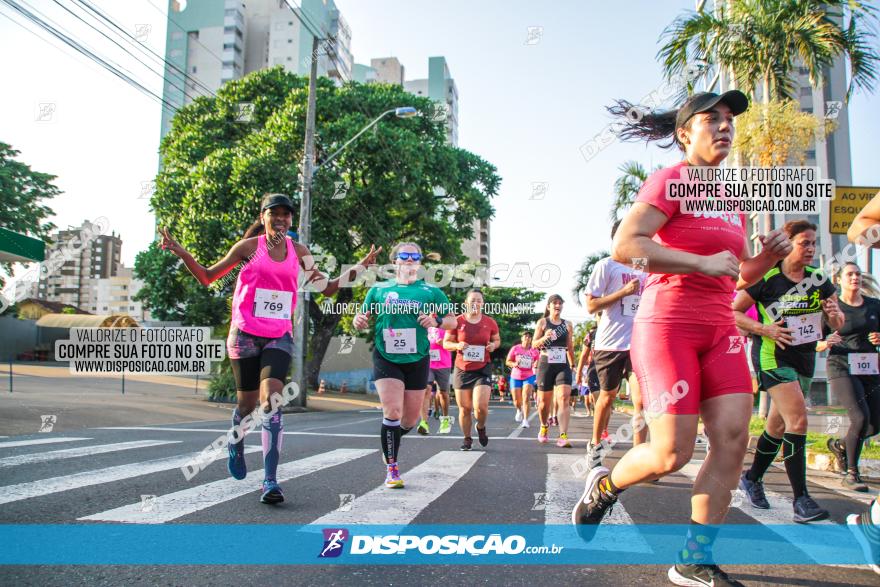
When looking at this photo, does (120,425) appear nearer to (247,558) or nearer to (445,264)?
(247,558)

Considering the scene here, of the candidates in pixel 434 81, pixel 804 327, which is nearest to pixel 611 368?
pixel 804 327

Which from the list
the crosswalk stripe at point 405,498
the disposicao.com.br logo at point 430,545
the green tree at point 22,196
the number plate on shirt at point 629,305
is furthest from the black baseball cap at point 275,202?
the green tree at point 22,196

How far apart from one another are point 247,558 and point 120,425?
30.6 ft

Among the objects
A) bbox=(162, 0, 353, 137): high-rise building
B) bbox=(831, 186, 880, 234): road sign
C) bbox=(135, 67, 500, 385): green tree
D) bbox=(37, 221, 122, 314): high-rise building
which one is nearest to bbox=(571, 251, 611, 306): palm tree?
bbox=(135, 67, 500, 385): green tree

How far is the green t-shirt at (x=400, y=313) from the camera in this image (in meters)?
5.47

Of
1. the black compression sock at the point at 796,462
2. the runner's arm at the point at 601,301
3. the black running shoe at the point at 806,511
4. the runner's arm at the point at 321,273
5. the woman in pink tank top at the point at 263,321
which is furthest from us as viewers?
the runner's arm at the point at 601,301

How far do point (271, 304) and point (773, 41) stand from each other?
14896 millimetres

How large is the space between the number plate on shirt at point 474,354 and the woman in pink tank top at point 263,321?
388cm

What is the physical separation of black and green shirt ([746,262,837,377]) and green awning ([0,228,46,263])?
12729mm

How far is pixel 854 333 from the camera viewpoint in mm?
6133

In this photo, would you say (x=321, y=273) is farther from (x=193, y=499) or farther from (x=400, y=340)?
(x=193, y=499)

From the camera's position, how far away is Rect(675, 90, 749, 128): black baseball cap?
3.06 metres

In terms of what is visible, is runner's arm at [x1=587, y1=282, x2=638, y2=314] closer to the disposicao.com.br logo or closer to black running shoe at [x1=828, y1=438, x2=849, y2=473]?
the disposicao.com.br logo

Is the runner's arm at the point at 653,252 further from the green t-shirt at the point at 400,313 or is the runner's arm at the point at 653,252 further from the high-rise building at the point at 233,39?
the high-rise building at the point at 233,39
